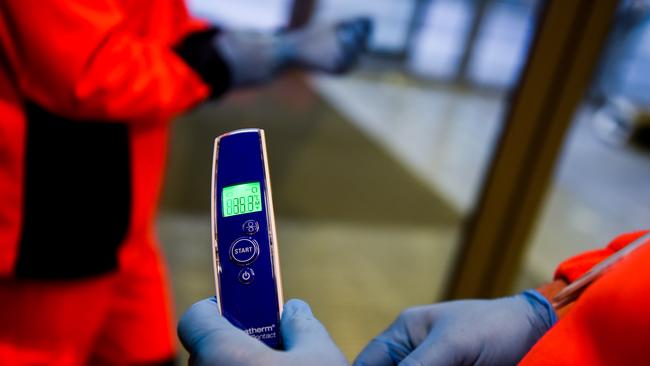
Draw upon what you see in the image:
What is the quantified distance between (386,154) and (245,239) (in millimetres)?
1337

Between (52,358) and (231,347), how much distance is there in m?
0.54

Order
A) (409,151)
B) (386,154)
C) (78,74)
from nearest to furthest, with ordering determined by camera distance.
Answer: (78,74) → (386,154) → (409,151)

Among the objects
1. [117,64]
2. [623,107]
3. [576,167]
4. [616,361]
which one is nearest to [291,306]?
[616,361]

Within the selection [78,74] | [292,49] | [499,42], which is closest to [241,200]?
[78,74]

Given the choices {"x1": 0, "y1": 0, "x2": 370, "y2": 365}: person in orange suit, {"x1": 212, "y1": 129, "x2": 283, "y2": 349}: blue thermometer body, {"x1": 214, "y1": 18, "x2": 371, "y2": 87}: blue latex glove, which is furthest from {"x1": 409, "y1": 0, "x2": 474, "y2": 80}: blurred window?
{"x1": 212, "y1": 129, "x2": 283, "y2": 349}: blue thermometer body

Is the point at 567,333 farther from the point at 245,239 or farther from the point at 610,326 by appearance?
the point at 245,239

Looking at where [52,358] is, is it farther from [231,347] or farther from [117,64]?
[231,347]

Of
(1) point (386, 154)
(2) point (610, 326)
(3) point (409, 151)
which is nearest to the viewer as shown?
(2) point (610, 326)

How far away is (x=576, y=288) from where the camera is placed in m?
0.43

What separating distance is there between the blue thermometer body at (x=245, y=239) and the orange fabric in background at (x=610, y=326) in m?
0.17

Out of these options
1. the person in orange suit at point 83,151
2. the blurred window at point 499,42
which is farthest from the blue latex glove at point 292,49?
the blurred window at point 499,42

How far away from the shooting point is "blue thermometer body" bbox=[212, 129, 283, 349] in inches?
13.6

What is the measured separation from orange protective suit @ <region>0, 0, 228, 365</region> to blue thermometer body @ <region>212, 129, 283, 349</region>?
37 centimetres

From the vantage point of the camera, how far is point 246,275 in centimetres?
34
